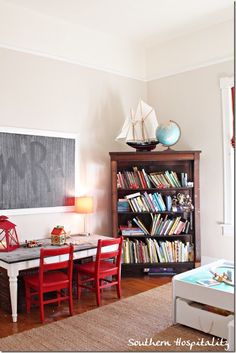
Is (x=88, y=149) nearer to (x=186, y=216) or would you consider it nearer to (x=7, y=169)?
(x=7, y=169)

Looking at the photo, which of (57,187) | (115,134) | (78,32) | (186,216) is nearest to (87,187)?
(57,187)

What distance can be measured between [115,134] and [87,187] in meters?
0.93

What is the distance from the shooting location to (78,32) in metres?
4.67

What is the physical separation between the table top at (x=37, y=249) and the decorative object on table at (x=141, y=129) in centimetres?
138

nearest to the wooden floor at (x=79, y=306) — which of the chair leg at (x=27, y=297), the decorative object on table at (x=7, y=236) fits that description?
the chair leg at (x=27, y=297)

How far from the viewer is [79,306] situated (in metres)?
3.65

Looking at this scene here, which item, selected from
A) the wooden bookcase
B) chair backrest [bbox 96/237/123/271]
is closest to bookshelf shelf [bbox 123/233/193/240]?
the wooden bookcase

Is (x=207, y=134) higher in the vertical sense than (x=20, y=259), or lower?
higher

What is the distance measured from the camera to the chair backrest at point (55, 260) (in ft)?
10.6

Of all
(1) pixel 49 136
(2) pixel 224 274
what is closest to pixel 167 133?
(1) pixel 49 136

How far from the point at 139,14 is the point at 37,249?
3066 mm

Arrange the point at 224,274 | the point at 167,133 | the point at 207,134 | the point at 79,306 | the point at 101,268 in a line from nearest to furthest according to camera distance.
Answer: the point at 224,274 < the point at 79,306 < the point at 101,268 < the point at 167,133 < the point at 207,134

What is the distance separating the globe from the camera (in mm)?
4566

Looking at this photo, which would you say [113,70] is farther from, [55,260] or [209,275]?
[209,275]
